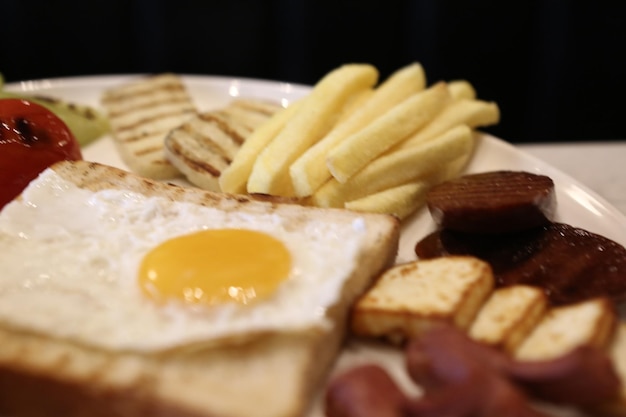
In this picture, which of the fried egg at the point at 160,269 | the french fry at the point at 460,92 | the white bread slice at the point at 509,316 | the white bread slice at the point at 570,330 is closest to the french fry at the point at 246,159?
the fried egg at the point at 160,269

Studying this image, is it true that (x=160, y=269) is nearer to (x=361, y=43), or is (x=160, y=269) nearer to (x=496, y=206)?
(x=496, y=206)

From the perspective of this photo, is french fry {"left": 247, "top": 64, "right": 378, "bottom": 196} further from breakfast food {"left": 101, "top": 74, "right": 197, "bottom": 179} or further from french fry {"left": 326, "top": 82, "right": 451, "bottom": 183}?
breakfast food {"left": 101, "top": 74, "right": 197, "bottom": 179}

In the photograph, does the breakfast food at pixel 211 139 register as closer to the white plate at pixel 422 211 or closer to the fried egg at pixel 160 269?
the white plate at pixel 422 211

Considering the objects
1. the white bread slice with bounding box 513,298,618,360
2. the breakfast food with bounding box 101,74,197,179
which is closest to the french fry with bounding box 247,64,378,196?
the breakfast food with bounding box 101,74,197,179

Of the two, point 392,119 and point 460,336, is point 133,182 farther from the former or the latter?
point 460,336

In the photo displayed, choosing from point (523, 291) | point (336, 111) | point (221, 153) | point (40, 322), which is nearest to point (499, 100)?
point (336, 111)
